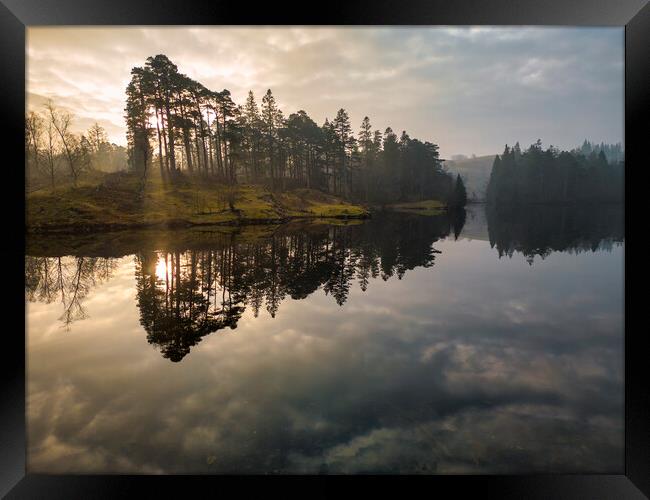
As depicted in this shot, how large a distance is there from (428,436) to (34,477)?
18.9 feet

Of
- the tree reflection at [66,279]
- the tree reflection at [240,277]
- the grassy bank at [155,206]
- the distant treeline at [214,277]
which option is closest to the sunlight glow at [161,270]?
the tree reflection at [240,277]

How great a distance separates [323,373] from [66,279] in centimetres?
1702

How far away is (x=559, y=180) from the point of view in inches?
4729

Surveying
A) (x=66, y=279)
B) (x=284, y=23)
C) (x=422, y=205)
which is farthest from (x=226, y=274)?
(x=422, y=205)

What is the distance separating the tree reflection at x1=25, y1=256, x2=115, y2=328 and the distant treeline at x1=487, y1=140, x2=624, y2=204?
125 m

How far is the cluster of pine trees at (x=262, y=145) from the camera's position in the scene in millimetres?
59125

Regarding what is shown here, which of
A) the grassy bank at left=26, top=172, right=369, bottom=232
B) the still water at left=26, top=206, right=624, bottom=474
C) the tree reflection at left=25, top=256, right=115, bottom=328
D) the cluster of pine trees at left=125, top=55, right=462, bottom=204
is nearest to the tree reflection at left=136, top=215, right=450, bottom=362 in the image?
the still water at left=26, top=206, right=624, bottom=474

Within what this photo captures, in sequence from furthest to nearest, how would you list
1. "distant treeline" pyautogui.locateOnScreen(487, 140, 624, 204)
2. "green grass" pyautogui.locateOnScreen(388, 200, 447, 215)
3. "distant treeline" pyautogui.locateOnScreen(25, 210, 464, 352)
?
"distant treeline" pyautogui.locateOnScreen(487, 140, 624, 204), "green grass" pyautogui.locateOnScreen(388, 200, 447, 215), "distant treeline" pyautogui.locateOnScreen(25, 210, 464, 352)

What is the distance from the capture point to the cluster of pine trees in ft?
194

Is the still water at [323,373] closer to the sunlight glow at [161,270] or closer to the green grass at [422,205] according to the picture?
the sunlight glow at [161,270]

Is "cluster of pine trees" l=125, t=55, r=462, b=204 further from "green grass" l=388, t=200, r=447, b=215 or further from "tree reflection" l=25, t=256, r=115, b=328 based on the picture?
"tree reflection" l=25, t=256, r=115, b=328

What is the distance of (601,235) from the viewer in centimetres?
3709

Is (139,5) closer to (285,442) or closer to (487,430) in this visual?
(285,442)

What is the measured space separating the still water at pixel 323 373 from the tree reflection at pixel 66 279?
18 centimetres
